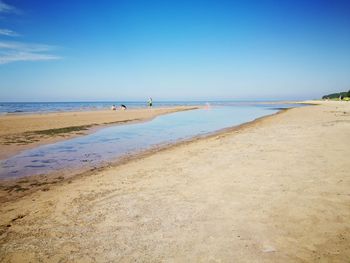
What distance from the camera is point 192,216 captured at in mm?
4738

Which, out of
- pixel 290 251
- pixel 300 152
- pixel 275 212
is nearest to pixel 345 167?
pixel 300 152

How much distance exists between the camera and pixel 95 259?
12.0ft

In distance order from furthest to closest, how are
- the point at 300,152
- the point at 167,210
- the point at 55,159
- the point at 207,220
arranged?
the point at 55,159, the point at 300,152, the point at 167,210, the point at 207,220

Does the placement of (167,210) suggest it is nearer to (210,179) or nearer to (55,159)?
(210,179)

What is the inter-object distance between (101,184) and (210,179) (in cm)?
289

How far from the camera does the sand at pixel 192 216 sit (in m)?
3.72

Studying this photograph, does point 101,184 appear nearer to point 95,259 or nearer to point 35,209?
point 35,209

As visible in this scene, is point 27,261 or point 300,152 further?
point 300,152

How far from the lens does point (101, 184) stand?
690cm

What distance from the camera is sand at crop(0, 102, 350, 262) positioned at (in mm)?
3725

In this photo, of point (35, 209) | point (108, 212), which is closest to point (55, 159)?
point (35, 209)

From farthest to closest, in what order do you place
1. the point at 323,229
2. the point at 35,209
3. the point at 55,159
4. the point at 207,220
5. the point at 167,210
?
the point at 55,159 → the point at 35,209 → the point at 167,210 → the point at 207,220 → the point at 323,229

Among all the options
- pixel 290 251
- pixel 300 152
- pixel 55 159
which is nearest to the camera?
pixel 290 251

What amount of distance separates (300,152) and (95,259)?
772cm
